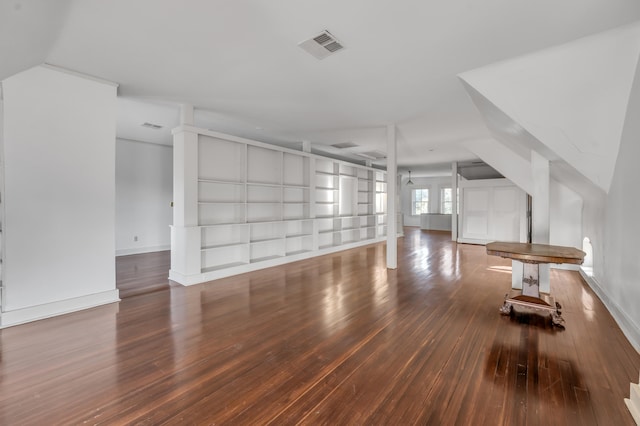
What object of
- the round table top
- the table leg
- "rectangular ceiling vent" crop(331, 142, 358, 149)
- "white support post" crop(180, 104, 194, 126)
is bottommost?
the table leg

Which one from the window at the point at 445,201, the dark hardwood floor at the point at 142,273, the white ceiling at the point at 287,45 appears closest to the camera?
the white ceiling at the point at 287,45

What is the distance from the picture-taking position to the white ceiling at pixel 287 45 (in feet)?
7.18

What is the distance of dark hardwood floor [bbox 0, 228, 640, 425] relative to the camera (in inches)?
66.1

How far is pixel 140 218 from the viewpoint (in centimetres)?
718

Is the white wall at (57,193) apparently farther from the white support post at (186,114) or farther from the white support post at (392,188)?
the white support post at (392,188)

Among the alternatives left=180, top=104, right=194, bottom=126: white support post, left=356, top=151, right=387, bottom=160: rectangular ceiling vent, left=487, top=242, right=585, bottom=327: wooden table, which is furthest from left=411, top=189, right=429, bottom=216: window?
left=180, top=104, right=194, bottom=126: white support post

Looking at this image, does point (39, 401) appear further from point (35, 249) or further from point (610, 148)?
point (610, 148)

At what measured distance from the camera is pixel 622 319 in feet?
9.37

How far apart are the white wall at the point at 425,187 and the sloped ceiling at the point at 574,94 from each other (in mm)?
11109

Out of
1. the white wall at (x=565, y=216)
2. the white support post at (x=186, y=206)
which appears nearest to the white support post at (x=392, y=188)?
the white wall at (x=565, y=216)

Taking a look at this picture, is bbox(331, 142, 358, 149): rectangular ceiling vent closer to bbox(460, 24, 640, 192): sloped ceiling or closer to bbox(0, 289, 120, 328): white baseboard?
bbox(460, 24, 640, 192): sloped ceiling

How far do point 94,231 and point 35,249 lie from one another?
1.76ft

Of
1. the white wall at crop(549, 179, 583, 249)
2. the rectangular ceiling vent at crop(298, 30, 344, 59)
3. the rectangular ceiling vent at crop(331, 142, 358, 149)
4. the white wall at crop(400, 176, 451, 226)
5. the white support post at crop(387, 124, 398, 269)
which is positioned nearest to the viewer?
the rectangular ceiling vent at crop(298, 30, 344, 59)

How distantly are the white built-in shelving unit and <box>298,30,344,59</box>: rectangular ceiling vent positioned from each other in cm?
261
